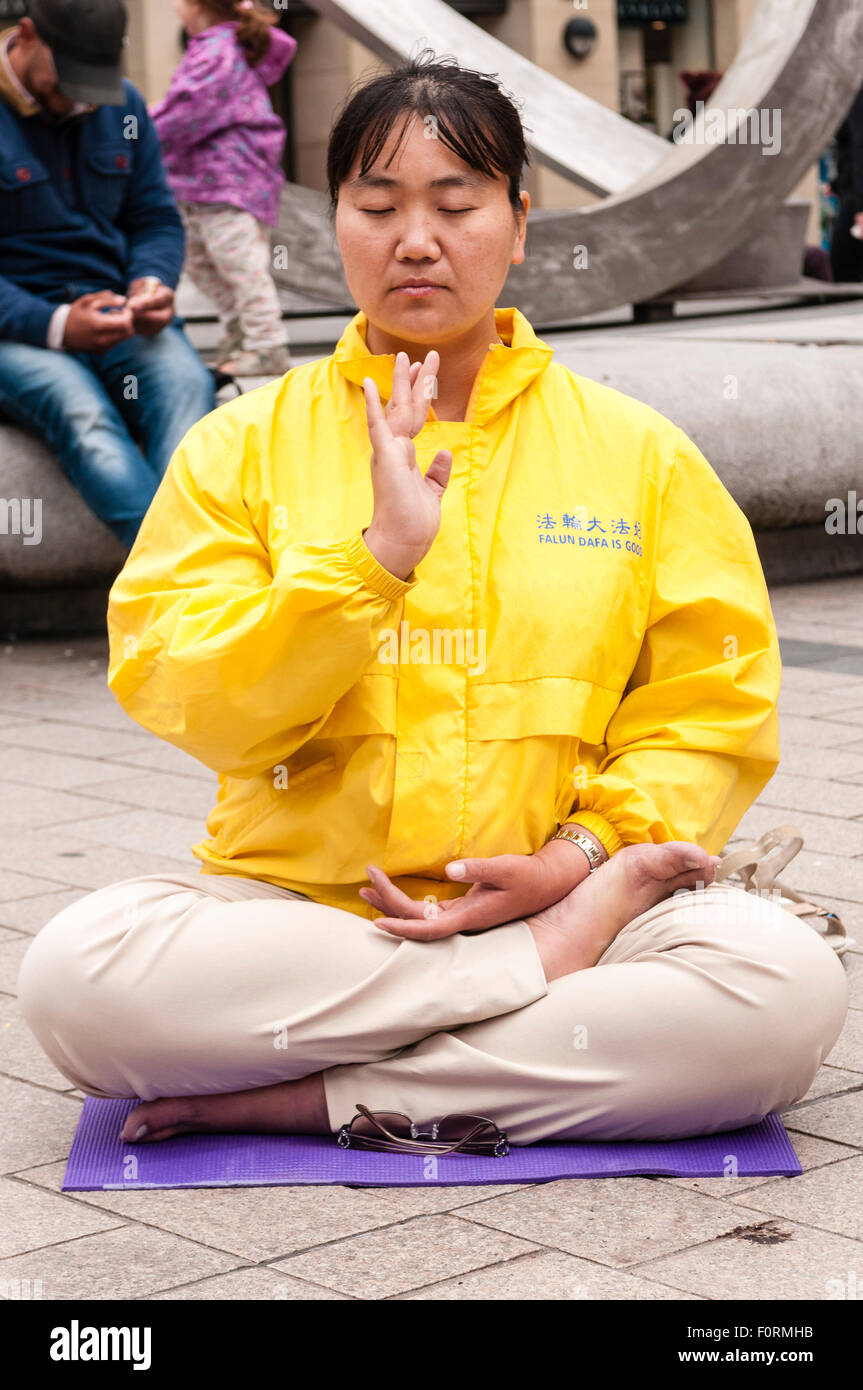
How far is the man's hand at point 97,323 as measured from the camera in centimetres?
622

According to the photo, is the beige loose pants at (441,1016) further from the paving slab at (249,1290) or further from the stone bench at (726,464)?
the stone bench at (726,464)

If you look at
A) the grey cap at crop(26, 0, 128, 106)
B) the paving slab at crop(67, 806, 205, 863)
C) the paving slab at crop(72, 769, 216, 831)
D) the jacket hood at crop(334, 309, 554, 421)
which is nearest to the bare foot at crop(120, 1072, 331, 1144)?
the jacket hood at crop(334, 309, 554, 421)

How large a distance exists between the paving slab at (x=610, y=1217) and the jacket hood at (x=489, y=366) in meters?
1.09

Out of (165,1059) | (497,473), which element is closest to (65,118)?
(497,473)

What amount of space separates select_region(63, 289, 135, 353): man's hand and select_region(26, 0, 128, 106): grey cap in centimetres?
58

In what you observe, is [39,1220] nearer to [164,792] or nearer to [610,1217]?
[610,1217]

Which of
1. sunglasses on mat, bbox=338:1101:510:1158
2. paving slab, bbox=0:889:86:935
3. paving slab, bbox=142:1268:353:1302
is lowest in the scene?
paving slab, bbox=0:889:86:935

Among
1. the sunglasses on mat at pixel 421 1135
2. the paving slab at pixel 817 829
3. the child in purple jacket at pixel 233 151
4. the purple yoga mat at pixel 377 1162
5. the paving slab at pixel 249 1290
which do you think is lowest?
the paving slab at pixel 817 829

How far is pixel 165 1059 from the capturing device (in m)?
2.83

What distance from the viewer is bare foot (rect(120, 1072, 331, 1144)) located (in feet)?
9.45

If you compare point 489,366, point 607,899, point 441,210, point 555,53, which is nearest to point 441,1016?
point 607,899

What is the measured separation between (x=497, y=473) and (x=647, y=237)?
27.9 feet

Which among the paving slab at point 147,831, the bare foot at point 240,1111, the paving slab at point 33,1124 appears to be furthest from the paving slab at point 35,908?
the bare foot at point 240,1111

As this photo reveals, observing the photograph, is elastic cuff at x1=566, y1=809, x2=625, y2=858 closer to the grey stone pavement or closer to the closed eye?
the grey stone pavement
